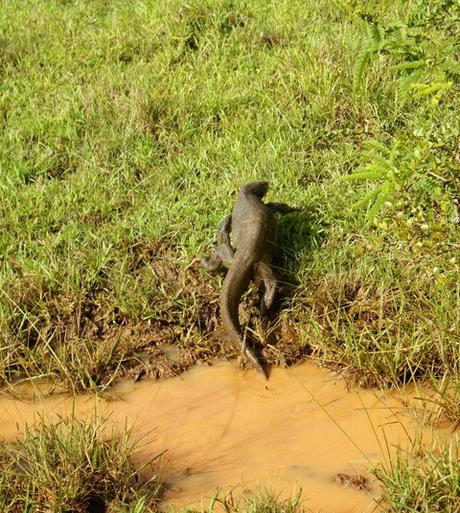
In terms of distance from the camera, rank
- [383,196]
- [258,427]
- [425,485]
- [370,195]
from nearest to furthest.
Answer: [425,485], [383,196], [370,195], [258,427]

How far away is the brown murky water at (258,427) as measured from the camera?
14.3 ft

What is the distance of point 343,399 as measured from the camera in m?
4.95

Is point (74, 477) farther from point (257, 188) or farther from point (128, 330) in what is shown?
point (257, 188)

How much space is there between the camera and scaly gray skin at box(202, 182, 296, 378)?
536 centimetres

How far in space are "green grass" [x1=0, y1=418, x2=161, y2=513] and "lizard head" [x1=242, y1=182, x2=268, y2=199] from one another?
7.40 feet

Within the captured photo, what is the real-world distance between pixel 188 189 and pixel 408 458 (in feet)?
10.0

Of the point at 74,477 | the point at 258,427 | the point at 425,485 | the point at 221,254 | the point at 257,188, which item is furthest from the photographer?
the point at 257,188

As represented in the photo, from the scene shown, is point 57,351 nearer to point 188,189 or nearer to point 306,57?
point 188,189

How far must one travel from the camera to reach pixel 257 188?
237 inches

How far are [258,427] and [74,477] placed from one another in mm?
1166

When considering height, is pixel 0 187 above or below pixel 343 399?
above

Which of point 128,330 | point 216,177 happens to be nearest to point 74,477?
point 128,330

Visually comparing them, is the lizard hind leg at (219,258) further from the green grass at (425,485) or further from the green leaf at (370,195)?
the green grass at (425,485)

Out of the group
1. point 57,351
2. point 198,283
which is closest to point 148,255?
point 198,283
